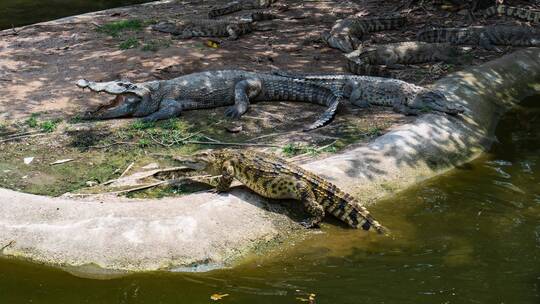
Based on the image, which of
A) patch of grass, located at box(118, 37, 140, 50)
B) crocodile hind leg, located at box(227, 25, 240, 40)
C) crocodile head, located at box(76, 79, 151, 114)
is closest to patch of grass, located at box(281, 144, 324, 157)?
crocodile head, located at box(76, 79, 151, 114)

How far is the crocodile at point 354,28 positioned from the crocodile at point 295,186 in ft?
17.0

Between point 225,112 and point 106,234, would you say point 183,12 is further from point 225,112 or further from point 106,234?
point 106,234

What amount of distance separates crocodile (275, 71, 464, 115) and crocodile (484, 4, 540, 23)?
5.22 meters

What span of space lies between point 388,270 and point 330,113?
3.16m

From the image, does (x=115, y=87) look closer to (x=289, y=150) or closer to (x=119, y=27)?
(x=289, y=150)

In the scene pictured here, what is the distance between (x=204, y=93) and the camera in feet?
26.8

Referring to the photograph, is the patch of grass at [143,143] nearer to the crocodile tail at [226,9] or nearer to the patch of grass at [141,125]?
the patch of grass at [141,125]

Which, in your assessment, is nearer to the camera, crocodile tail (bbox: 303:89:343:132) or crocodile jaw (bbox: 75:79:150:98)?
crocodile tail (bbox: 303:89:343:132)

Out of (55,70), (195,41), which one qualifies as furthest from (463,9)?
(55,70)

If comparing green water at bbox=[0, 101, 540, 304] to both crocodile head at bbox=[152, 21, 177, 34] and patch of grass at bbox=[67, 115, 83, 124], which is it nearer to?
patch of grass at bbox=[67, 115, 83, 124]

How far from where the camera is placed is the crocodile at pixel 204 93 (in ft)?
25.8

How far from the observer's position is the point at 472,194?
606cm

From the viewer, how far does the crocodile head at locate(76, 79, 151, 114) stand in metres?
7.84

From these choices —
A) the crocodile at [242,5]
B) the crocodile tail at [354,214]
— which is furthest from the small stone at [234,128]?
the crocodile at [242,5]
